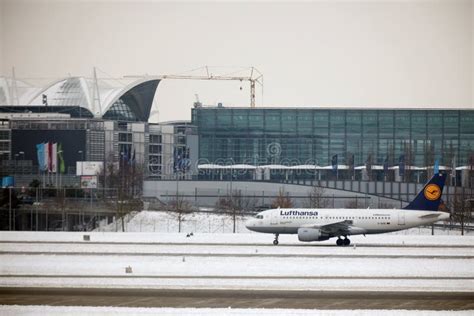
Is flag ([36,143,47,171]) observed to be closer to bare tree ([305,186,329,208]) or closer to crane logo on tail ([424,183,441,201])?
bare tree ([305,186,329,208])

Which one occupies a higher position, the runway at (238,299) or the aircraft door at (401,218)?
the aircraft door at (401,218)

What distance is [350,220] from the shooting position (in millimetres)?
73000

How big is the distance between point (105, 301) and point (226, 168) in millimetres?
129397

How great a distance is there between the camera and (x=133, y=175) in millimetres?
126250

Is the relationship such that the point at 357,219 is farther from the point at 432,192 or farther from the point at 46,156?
the point at 46,156

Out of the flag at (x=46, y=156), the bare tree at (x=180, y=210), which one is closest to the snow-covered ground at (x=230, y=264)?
the bare tree at (x=180, y=210)

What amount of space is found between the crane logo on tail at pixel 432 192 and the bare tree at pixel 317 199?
1356 inches

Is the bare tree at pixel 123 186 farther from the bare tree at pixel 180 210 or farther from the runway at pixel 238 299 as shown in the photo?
the runway at pixel 238 299

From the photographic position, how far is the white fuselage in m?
73.6

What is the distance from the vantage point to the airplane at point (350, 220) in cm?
7306

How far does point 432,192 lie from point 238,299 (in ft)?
121

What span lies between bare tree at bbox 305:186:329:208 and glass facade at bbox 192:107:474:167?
175ft

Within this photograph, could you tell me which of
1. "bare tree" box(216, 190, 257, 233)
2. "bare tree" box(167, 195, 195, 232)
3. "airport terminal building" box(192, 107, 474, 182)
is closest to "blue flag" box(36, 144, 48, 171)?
"bare tree" box(167, 195, 195, 232)

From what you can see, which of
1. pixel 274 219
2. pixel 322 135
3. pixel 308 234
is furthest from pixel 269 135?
pixel 308 234
